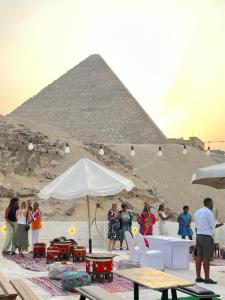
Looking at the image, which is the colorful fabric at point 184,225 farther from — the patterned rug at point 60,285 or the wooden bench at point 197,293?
the wooden bench at point 197,293

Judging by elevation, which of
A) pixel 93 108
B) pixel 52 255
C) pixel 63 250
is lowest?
pixel 52 255

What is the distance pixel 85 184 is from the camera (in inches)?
472

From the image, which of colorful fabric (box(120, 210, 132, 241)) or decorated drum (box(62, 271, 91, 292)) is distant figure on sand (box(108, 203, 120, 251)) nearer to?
colorful fabric (box(120, 210, 132, 241))

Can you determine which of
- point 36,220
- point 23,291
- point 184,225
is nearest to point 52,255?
point 36,220

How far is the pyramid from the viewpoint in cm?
9894

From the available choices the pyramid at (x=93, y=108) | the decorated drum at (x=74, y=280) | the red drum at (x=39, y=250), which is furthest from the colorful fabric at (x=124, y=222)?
the pyramid at (x=93, y=108)

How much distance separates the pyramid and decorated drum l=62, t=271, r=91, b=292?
8516cm

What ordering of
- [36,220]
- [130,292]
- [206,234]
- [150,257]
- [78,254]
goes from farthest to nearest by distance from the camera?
1. [36,220]
2. [78,254]
3. [150,257]
4. [206,234]
5. [130,292]

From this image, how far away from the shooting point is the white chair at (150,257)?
10.4 m

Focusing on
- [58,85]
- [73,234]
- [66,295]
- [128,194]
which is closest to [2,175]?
[128,194]

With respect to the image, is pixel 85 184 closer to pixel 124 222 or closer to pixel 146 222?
pixel 124 222

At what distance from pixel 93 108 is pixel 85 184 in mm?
96291

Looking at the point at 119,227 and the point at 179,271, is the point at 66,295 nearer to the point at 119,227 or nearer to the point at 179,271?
the point at 179,271

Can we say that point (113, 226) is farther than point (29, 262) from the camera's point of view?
Yes
